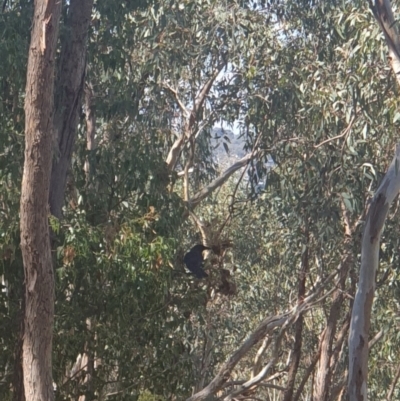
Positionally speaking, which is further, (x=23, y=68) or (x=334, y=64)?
(x=334, y=64)

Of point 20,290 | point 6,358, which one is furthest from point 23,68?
point 6,358

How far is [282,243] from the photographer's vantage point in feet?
35.3

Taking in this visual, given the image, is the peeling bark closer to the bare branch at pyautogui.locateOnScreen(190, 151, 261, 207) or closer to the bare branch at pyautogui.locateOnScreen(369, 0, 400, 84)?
the bare branch at pyautogui.locateOnScreen(369, 0, 400, 84)

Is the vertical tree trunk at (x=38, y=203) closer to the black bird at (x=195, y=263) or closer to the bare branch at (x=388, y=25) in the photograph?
the black bird at (x=195, y=263)

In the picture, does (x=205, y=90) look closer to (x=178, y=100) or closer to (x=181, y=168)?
(x=178, y=100)

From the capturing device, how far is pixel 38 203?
5121 mm

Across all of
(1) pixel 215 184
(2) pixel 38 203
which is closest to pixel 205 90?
(1) pixel 215 184

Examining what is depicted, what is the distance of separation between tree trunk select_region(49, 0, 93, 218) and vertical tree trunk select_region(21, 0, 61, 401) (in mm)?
1425

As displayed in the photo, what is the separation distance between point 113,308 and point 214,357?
5251 millimetres

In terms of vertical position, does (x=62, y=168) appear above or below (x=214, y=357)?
above

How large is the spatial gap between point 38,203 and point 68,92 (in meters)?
1.92

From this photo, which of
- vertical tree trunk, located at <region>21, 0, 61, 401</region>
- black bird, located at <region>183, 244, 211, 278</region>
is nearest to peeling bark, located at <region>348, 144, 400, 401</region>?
black bird, located at <region>183, 244, 211, 278</region>

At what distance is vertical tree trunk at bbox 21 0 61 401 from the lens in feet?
16.6

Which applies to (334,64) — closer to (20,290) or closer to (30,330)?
(20,290)
